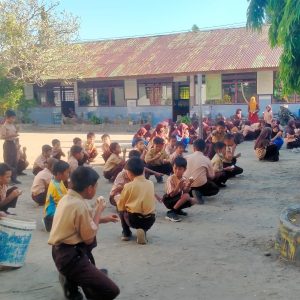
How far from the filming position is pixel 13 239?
Result: 4.40 metres

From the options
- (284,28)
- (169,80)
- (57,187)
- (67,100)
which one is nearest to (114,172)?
(57,187)

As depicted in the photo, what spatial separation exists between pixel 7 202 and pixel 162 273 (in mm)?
2389

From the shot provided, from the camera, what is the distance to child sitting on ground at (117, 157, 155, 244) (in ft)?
17.3

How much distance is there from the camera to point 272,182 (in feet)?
29.7

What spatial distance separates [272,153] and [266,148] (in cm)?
22

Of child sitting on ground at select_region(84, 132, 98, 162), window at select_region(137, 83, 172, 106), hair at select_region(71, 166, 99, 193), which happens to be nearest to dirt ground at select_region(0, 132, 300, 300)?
hair at select_region(71, 166, 99, 193)

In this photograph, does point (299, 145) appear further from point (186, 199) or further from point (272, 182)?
point (186, 199)

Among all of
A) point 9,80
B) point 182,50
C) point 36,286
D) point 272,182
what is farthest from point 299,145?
point 9,80

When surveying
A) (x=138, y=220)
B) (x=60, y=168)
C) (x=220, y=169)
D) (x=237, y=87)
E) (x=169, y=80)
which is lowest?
(x=138, y=220)

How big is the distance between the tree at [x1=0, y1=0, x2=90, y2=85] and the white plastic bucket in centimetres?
1879

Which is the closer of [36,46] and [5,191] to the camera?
[5,191]

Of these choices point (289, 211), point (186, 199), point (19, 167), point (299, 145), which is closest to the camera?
point (289, 211)

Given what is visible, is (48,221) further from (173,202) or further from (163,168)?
(163,168)

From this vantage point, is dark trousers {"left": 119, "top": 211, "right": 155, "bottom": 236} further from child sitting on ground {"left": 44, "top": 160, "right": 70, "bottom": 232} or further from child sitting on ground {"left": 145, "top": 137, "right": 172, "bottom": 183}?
child sitting on ground {"left": 145, "top": 137, "right": 172, "bottom": 183}
